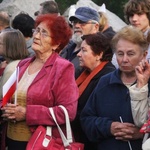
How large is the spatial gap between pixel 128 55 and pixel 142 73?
1.13ft

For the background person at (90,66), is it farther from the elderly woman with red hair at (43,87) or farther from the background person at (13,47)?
the background person at (13,47)

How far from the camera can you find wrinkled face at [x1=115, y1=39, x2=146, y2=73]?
4.55m

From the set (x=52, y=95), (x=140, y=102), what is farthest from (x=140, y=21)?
(x=140, y=102)

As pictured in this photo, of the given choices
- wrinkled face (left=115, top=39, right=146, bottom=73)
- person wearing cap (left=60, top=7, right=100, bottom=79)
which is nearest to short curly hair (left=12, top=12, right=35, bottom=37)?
person wearing cap (left=60, top=7, right=100, bottom=79)

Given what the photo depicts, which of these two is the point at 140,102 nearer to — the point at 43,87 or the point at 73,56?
the point at 43,87

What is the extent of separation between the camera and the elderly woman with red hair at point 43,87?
483 centimetres

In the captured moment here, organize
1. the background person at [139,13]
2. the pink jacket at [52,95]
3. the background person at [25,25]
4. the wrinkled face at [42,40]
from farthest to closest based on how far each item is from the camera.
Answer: the background person at [25,25] < the background person at [139,13] < the wrinkled face at [42,40] < the pink jacket at [52,95]

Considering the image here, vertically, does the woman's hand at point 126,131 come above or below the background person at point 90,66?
below

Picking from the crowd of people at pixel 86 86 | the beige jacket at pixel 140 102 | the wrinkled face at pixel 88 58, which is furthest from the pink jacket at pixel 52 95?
the beige jacket at pixel 140 102

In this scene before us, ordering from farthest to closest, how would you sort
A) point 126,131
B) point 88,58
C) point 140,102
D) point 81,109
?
point 88,58
point 81,109
point 126,131
point 140,102

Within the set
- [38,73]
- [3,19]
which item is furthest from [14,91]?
[3,19]

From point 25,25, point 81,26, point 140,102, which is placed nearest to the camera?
point 140,102

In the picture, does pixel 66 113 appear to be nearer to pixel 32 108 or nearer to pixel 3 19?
pixel 32 108

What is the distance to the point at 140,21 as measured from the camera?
5.86 metres
